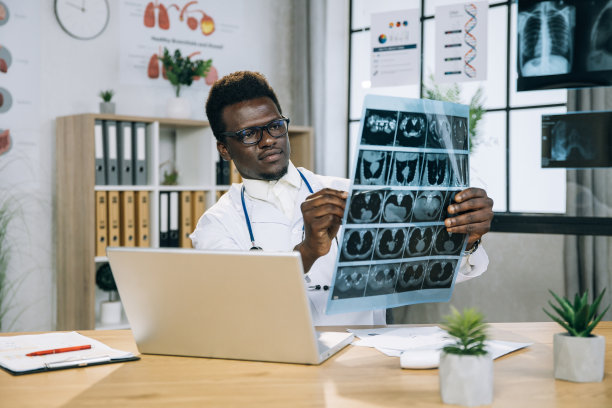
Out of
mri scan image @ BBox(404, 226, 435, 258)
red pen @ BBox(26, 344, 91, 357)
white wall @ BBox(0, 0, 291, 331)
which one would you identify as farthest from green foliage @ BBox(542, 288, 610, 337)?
white wall @ BBox(0, 0, 291, 331)

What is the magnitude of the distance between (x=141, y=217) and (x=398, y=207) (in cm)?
226

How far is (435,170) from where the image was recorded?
4.43ft

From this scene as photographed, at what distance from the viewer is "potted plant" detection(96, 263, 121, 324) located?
3238mm

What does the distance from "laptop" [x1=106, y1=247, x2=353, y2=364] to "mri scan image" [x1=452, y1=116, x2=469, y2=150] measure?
0.49 meters

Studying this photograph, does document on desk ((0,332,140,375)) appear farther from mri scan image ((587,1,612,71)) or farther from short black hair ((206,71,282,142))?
mri scan image ((587,1,612,71))

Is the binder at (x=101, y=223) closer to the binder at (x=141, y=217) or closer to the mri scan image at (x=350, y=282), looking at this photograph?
the binder at (x=141, y=217)

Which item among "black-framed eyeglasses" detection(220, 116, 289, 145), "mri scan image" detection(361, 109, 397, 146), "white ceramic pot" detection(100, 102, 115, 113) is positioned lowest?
"mri scan image" detection(361, 109, 397, 146)

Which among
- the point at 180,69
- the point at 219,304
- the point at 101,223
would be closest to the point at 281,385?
the point at 219,304

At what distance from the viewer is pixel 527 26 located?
3.22 m

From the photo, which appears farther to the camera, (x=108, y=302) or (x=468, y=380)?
(x=108, y=302)

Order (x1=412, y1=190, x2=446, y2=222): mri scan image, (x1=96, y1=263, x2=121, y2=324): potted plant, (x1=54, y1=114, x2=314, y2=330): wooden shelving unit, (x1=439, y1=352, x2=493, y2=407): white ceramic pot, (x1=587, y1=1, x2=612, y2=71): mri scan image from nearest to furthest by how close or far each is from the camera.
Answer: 1. (x1=439, y1=352, x2=493, y2=407): white ceramic pot
2. (x1=412, y1=190, x2=446, y2=222): mri scan image
3. (x1=587, y1=1, x2=612, y2=71): mri scan image
4. (x1=54, y1=114, x2=314, y2=330): wooden shelving unit
5. (x1=96, y1=263, x2=121, y2=324): potted plant

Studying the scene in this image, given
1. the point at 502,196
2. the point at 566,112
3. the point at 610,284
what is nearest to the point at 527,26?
the point at 566,112

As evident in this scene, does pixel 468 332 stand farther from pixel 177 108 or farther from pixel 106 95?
pixel 177 108

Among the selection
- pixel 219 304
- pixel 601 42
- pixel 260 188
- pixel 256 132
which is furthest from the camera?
pixel 601 42
